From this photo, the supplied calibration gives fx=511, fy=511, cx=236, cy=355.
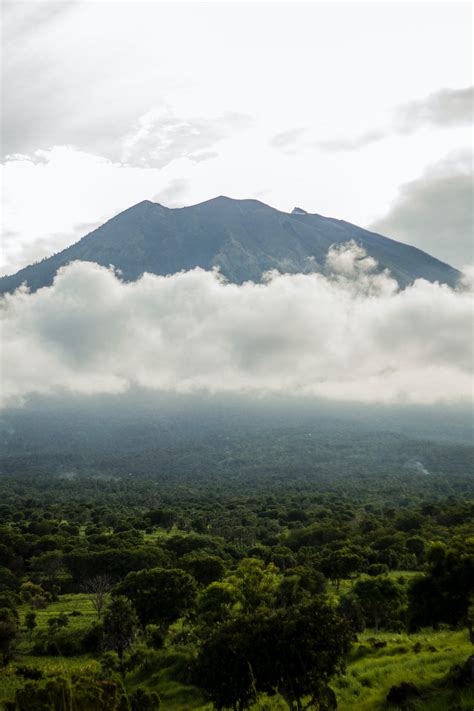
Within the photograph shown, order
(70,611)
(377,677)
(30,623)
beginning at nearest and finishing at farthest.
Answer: (377,677) → (30,623) → (70,611)

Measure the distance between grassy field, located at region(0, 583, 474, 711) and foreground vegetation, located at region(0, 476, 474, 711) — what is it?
90mm

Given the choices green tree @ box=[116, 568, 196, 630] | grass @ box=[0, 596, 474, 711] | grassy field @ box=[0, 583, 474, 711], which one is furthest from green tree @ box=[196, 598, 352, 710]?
green tree @ box=[116, 568, 196, 630]

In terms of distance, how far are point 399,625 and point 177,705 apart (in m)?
18.5

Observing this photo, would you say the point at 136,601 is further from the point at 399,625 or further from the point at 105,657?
the point at 399,625

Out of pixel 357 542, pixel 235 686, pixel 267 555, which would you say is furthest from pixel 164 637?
pixel 357 542

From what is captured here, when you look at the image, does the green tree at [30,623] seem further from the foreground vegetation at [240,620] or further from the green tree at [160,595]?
the green tree at [160,595]

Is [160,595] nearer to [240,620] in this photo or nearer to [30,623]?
[30,623]

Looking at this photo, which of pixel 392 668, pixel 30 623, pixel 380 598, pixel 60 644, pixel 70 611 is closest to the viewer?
pixel 392 668

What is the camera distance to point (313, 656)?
16922mm

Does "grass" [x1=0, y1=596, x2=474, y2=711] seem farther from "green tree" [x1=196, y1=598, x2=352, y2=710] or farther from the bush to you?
"green tree" [x1=196, y1=598, x2=352, y2=710]

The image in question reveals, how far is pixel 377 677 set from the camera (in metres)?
19.9

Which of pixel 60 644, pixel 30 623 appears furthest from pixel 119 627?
pixel 30 623

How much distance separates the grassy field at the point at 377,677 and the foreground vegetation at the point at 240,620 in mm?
90

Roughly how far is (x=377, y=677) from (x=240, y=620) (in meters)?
6.06
